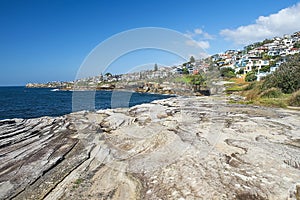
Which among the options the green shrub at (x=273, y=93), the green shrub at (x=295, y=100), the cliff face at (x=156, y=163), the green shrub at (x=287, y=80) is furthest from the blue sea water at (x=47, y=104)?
the green shrub at (x=295, y=100)

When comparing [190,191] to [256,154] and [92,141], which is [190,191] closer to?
[256,154]

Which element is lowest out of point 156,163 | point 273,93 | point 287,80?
point 156,163

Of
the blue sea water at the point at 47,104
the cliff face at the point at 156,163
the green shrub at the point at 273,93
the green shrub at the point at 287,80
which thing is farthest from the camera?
the blue sea water at the point at 47,104

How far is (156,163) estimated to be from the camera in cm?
549

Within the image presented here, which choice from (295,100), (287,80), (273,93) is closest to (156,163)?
(295,100)

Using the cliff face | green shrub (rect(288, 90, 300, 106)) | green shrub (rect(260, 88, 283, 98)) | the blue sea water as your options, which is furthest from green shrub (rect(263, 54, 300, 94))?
the blue sea water

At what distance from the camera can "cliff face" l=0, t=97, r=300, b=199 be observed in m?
4.17

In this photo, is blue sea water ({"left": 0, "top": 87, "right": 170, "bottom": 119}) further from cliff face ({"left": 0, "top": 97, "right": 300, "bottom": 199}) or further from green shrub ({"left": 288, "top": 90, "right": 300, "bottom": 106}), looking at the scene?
green shrub ({"left": 288, "top": 90, "right": 300, "bottom": 106})

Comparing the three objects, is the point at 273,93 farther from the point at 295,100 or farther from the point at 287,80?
the point at 295,100

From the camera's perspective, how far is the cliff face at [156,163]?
4.17m

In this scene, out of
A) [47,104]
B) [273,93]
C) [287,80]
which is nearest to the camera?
[273,93]

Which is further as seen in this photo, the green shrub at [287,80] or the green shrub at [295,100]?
the green shrub at [287,80]

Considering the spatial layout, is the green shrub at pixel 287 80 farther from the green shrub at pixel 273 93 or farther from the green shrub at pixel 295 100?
the green shrub at pixel 295 100

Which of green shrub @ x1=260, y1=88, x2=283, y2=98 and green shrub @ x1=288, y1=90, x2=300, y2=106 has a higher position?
green shrub @ x1=260, y1=88, x2=283, y2=98
